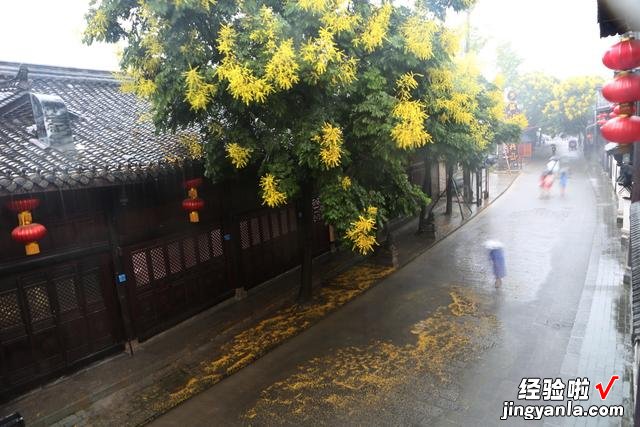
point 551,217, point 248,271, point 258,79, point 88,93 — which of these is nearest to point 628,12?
point 258,79

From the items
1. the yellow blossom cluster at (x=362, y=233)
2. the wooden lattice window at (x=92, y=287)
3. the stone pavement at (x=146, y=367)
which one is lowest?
the stone pavement at (x=146, y=367)

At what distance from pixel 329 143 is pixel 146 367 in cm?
609

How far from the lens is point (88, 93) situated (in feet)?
39.8

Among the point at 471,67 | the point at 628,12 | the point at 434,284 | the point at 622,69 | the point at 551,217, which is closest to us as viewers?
the point at 628,12

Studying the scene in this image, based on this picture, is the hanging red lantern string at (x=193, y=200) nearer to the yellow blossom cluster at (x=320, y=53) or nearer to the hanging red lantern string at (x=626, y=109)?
the yellow blossom cluster at (x=320, y=53)

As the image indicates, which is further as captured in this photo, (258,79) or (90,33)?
(90,33)

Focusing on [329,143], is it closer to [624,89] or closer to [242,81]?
[242,81]

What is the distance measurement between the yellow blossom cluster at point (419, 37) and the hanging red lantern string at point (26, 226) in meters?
7.41

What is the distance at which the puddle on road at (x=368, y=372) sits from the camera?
7.52 m

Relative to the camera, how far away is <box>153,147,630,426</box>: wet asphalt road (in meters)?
7.38

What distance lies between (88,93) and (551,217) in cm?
1971

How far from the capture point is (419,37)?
8.26m

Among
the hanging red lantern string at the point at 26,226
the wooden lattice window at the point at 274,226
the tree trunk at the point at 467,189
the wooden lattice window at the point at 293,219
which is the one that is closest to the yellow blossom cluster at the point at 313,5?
the hanging red lantern string at the point at 26,226

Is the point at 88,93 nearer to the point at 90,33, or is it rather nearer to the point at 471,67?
the point at 90,33
